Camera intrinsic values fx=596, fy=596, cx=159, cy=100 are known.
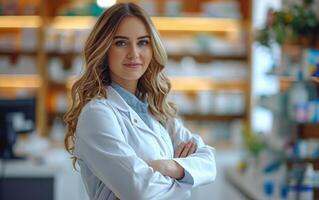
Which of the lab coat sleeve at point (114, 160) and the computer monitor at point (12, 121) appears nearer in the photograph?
the lab coat sleeve at point (114, 160)

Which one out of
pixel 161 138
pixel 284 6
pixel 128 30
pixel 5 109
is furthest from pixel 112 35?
pixel 5 109

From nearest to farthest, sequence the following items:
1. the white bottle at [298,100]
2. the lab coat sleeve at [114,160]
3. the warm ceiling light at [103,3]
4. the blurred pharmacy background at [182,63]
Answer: the lab coat sleeve at [114,160], the white bottle at [298,100], the warm ceiling light at [103,3], the blurred pharmacy background at [182,63]

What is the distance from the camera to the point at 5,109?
434 centimetres

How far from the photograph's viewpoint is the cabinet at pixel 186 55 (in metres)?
6.00

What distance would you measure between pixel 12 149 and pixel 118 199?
267 centimetres

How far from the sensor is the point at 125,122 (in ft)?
6.12

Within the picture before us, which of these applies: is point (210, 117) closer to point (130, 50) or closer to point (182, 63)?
point (182, 63)

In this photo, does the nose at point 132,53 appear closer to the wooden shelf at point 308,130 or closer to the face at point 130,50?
the face at point 130,50

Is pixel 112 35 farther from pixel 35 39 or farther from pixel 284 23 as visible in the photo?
pixel 35 39

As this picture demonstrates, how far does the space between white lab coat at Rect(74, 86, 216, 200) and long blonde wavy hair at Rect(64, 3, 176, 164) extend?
0.06 m

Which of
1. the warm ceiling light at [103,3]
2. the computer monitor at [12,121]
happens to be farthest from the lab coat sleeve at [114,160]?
the warm ceiling light at [103,3]

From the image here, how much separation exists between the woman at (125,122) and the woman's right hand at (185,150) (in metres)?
0.02

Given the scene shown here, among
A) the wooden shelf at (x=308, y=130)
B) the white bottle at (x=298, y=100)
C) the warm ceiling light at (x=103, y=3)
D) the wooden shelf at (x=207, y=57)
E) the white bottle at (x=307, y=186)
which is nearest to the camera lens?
the white bottle at (x=307, y=186)

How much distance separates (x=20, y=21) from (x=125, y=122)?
4.47 meters
